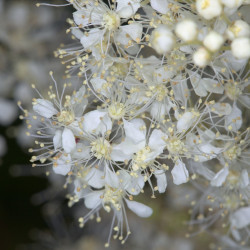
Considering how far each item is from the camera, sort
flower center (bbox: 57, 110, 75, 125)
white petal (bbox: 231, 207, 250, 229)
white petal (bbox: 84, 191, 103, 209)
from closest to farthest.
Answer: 1. flower center (bbox: 57, 110, 75, 125)
2. white petal (bbox: 84, 191, 103, 209)
3. white petal (bbox: 231, 207, 250, 229)

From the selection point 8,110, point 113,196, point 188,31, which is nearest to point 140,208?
point 113,196

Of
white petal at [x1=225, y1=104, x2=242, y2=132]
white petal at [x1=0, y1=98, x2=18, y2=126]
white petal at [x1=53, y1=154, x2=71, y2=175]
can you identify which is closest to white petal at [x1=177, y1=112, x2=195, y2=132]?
white petal at [x1=225, y1=104, x2=242, y2=132]

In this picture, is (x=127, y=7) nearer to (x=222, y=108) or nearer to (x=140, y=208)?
(x=222, y=108)

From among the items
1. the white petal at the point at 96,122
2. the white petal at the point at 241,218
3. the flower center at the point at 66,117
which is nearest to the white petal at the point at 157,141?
the white petal at the point at 96,122

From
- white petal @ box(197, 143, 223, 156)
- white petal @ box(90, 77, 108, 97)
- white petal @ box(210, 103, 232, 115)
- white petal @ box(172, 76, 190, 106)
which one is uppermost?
white petal @ box(172, 76, 190, 106)

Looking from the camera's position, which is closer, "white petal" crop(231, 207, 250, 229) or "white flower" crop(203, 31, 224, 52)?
"white flower" crop(203, 31, 224, 52)

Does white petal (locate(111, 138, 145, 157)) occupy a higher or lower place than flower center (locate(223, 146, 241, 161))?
higher

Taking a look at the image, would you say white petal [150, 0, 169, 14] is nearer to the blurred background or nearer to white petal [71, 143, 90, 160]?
white petal [71, 143, 90, 160]

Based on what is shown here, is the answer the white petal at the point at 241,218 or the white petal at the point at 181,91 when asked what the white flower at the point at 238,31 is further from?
the white petal at the point at 241,218
